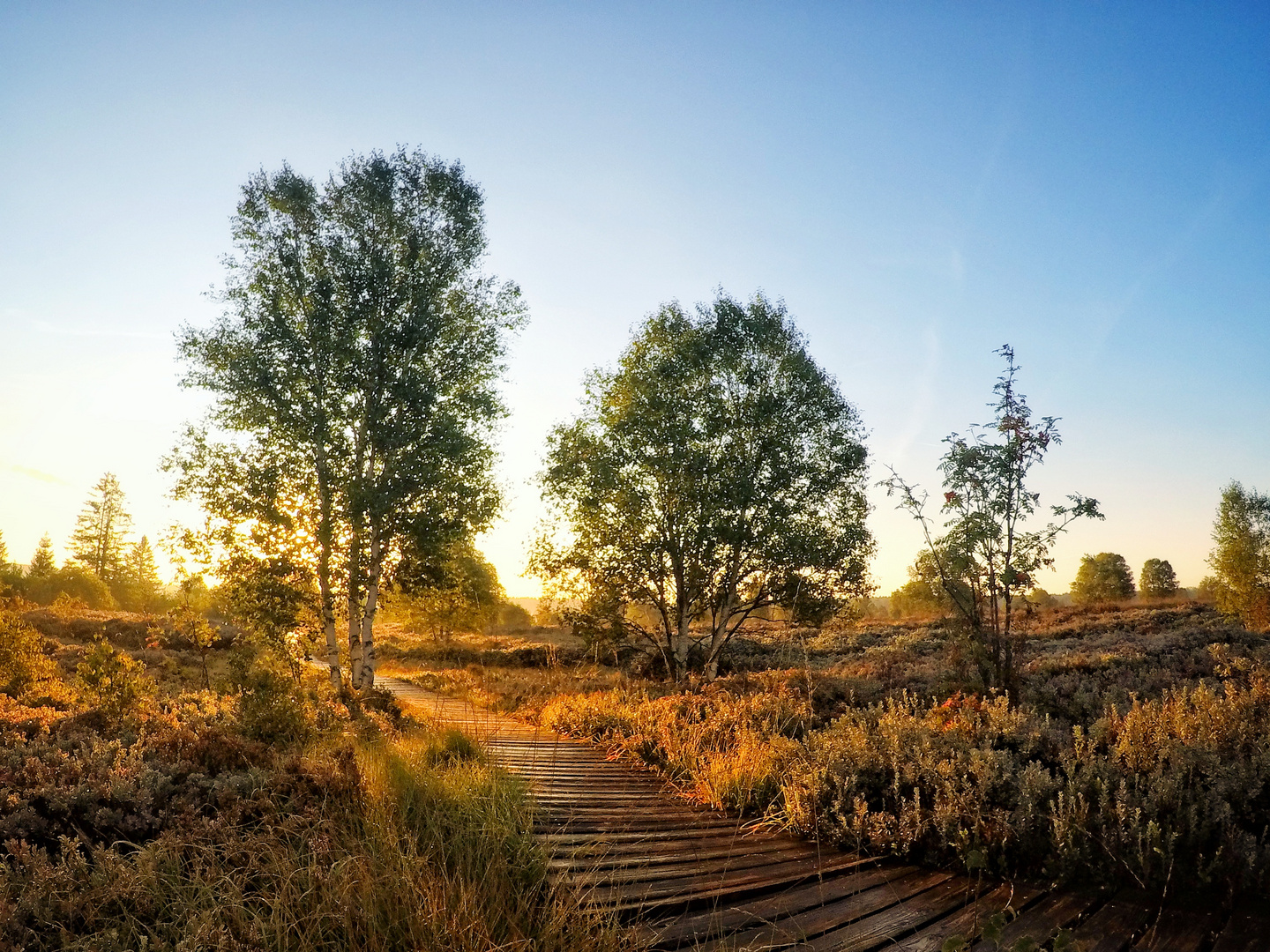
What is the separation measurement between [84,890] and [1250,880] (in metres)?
6.43

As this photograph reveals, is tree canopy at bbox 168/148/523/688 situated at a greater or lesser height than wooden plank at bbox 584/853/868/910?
greater

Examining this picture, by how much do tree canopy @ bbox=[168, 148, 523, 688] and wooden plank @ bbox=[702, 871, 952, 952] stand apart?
12.1 meters

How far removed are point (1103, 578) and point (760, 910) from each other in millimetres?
86618

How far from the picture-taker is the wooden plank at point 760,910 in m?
3.65

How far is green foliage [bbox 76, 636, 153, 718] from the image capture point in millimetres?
7461

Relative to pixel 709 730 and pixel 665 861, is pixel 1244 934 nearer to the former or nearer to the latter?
pixel 665 861

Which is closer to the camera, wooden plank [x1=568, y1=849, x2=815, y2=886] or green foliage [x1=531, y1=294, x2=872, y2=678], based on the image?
wooden plank [x1=568, y1=849, x2=815, y2=886]

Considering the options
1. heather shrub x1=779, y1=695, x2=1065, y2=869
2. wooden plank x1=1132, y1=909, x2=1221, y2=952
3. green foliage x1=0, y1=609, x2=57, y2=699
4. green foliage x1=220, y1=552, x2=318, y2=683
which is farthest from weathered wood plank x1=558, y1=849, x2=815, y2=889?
green foliage x1=220, y1=552, x2=318, y2=683

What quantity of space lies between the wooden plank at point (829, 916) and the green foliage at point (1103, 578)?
7942 cm

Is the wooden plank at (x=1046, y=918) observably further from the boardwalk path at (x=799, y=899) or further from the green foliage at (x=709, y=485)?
the green foliage at (x=709, y=485)

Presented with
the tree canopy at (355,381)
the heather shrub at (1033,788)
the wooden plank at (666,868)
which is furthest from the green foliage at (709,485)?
the wooden plank at (666,868)

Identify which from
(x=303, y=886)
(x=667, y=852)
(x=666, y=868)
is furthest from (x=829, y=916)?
(x=303, y=886)

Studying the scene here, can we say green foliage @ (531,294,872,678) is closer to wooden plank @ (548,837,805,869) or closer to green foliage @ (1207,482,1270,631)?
wooden plank @ (548,837,805,869)

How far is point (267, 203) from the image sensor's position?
52.4ft
